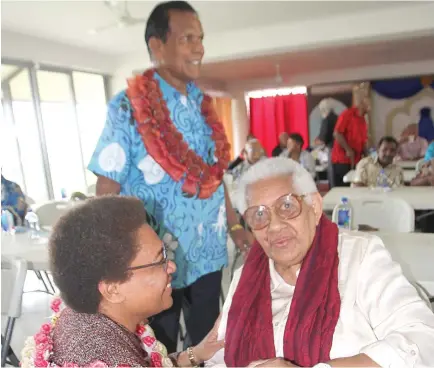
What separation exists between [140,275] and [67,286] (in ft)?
0.51

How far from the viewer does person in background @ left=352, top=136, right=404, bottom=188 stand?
398 cm

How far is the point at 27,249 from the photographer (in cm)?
244

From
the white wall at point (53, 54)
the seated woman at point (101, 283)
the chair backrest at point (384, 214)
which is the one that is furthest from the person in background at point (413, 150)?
the seated woman at point (101, 283)

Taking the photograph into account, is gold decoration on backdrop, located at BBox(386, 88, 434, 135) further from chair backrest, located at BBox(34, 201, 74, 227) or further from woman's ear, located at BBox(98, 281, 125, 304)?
woman's ear, located at BBox(98, 281, 125, 304)

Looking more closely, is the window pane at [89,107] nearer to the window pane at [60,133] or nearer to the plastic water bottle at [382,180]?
the window pane at [60,133]

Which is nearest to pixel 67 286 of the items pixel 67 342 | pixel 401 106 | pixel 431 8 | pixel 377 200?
pixel 67 342

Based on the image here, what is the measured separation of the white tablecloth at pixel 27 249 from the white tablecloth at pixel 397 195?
2.01 meters

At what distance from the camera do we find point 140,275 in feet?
3.09

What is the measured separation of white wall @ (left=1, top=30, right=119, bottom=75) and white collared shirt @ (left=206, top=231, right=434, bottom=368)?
5.18m

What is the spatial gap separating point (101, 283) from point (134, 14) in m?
4.41

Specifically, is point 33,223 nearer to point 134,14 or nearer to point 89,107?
point 134,14

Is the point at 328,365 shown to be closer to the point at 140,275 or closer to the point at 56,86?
the point at 140,275

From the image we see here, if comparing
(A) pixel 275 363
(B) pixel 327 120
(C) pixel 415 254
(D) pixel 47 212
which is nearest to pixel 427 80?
(B) pixel 327 120

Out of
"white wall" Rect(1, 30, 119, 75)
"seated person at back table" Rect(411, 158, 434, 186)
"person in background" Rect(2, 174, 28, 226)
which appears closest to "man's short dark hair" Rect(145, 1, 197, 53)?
"person in background" Rect(2, 174, 28, 226)
